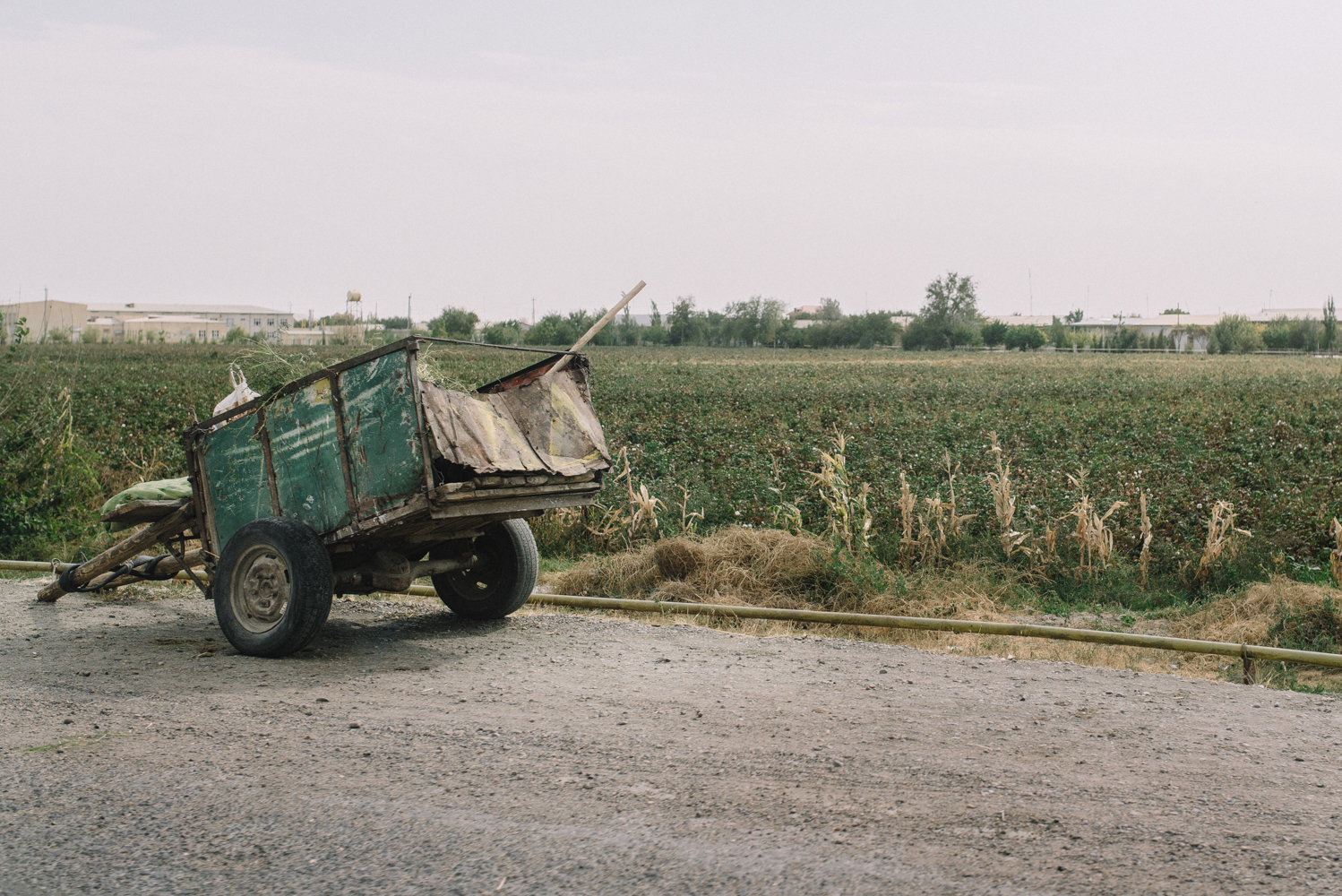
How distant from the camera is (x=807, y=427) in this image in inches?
804

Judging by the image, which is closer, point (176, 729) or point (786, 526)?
point (176, 729)

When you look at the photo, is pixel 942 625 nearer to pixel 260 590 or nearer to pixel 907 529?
pixel 907 529

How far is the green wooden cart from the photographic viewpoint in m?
6.08

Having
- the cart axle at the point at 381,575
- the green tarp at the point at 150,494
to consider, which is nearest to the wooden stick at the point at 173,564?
the green tarp at the point at 150,494

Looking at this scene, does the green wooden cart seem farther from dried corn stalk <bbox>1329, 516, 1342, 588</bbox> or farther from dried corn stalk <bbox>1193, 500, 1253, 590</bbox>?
dried corn stalk <bbox>1329, 516, 1342, 588</bbox>

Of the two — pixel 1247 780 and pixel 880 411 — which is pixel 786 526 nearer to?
pixel 1247 780

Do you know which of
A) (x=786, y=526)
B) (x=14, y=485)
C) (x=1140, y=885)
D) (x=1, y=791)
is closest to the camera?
(x=1140, y=885)

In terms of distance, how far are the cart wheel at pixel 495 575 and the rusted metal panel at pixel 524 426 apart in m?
0.89

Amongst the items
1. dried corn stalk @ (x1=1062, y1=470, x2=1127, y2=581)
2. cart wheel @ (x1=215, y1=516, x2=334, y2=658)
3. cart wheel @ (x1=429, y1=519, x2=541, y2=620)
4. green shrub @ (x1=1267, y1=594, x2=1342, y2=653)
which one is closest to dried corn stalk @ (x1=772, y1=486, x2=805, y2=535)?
dried corn stalk @ (x1=1062, y1=470, x2=1127, y2=581)

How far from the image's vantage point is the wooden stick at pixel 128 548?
7473mm

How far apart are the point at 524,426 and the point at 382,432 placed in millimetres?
1018

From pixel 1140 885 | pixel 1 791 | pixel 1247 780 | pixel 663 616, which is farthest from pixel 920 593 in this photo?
pixel 1 791

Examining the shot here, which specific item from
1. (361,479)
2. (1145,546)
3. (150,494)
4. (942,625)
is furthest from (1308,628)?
(150,494)

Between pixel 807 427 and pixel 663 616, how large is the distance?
40.9 ft
